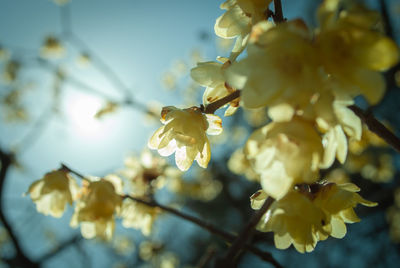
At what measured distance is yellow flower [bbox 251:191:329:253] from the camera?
728 millimetres

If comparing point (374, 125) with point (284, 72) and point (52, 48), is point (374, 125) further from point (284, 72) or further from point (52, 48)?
point (52, 48)

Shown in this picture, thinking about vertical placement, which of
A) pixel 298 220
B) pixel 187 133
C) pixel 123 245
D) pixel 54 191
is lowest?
pixel 123 245

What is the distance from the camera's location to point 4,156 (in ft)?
7.19

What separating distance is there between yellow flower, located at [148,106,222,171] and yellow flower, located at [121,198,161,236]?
65 cm

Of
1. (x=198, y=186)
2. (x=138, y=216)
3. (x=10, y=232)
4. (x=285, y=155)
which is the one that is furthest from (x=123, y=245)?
(x=285, y=155)

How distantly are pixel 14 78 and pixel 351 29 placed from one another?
19.8ft

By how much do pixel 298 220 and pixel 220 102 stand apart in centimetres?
40

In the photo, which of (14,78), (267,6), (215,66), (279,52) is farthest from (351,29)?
(14,78)

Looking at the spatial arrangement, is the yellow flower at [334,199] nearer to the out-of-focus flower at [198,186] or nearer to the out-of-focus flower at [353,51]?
the out-of-focus flower at [353,51]

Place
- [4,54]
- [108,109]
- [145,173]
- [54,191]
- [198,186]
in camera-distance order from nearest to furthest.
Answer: [54,191]
[145,173]
[108,109]
[4,54]
[198,186]

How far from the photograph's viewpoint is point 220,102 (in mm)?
812

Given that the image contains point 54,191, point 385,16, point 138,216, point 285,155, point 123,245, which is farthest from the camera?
point 123,245

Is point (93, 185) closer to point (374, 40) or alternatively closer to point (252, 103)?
point (252, 103)

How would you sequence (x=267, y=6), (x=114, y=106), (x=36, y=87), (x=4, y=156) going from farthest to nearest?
1. (x=36, y=87)
2. (x=114, y=106)
3. (x=4, y=156)
4. (x=267, y=6)
